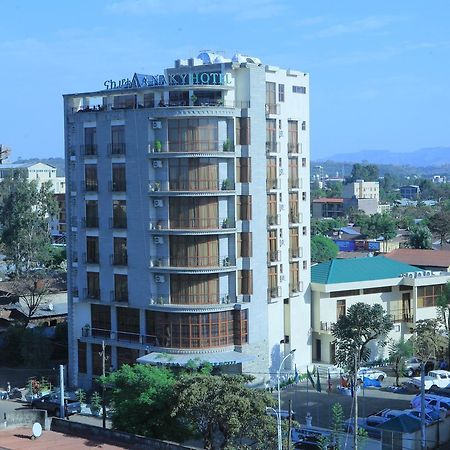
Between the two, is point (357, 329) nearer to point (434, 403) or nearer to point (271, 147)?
point (434, 403)

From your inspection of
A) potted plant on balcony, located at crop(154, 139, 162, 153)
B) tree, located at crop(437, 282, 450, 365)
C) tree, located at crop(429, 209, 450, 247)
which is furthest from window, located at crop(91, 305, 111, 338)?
tree, located at crop(429, 209, 450, 247)

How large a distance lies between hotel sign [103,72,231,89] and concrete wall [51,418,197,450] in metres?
16.9

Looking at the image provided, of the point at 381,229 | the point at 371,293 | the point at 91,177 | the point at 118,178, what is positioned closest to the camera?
the point at 118,178

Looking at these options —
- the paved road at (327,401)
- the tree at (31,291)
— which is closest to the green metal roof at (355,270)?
the paved road at (327,401)

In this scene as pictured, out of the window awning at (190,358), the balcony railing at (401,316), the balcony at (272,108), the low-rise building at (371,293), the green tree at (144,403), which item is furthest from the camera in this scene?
the balcony railing at (401,316)

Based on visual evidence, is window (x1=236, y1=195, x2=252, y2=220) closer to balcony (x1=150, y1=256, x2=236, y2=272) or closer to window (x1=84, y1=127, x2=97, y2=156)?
balcony (x1=150, y1=256, x2=236, y2=272)

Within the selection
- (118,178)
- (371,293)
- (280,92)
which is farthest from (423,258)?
Answer: (118,178)

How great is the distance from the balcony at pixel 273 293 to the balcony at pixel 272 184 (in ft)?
15.6

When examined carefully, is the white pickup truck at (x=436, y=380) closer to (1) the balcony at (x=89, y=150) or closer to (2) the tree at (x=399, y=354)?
(2) the tree at (x=399, y=354)

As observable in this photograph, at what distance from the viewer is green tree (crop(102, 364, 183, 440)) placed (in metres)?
28.6

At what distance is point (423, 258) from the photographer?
56344 mm

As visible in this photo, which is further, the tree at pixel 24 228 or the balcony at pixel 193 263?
the tree at pixel 24 228

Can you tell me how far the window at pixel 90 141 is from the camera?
40812 mm

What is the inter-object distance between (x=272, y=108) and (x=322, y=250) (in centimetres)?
3562
